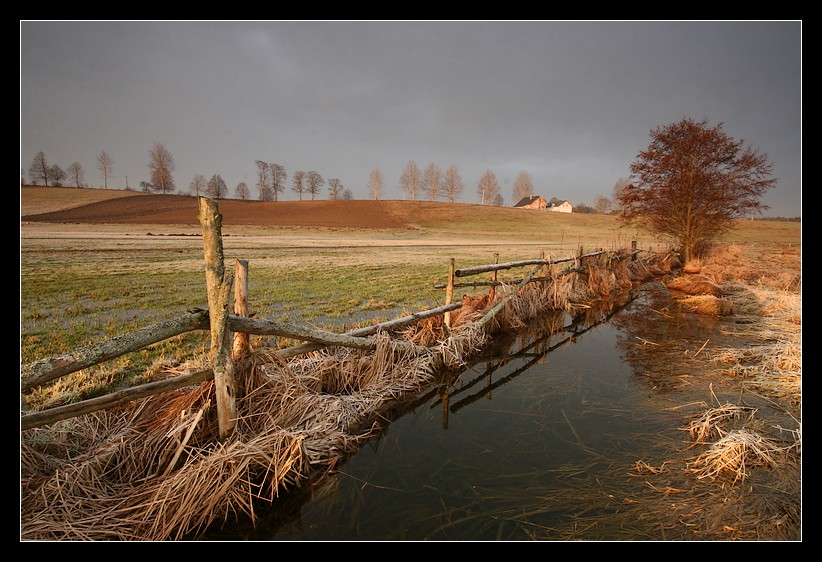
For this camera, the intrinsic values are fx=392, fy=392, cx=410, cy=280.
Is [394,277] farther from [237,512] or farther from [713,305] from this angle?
[237,512]

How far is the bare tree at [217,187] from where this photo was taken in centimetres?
8756

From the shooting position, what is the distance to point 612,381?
5914 mm

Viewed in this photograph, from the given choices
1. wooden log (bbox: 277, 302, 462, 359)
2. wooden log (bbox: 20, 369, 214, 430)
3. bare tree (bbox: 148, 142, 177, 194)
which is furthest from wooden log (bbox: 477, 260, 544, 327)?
bare tree (bbox: 148, 142, 177, 194)

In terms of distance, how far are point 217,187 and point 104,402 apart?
98.2 metres

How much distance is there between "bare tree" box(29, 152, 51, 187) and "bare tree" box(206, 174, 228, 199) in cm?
2727

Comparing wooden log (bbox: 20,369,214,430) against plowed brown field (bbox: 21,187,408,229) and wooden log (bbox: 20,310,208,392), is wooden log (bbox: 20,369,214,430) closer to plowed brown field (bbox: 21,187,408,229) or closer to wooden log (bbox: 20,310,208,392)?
wooden log (bbox: 20,310,208,392)

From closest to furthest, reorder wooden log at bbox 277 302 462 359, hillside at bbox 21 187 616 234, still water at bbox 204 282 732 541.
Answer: still water at bbox 204 282 732 541, wooden log at bbox 277 302 462 359, hillside at bbox 21 187 616 234

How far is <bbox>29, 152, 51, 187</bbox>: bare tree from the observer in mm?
70731

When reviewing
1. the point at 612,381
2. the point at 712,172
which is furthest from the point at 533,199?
the point at 612,381

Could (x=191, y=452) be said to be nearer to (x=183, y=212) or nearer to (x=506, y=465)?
(x=506, y=465)

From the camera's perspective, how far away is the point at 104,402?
3.15 meters

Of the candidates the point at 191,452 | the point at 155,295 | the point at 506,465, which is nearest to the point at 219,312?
the point at 191,452

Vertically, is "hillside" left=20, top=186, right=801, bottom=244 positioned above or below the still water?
above
